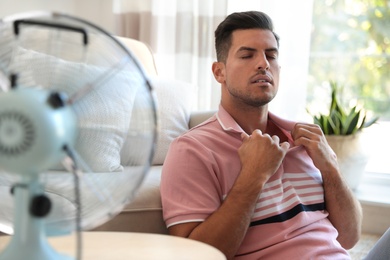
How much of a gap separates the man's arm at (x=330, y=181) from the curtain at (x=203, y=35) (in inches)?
54.1

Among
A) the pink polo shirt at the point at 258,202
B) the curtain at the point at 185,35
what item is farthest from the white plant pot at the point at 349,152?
the pink polo shirt at the point at 258,202

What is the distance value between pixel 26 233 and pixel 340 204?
944 mm

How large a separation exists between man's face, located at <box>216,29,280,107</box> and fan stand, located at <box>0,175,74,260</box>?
2.75ft

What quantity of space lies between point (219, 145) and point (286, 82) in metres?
1.57

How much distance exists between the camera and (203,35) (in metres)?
3.02

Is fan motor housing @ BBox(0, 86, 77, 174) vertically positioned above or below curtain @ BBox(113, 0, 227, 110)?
above

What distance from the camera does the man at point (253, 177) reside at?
4.27 feet

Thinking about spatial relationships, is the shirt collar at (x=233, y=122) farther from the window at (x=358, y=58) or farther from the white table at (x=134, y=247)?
the window at (x=358, y=58)

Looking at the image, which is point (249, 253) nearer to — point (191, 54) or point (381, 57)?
point (191, 54)

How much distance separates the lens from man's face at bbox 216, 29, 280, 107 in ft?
4.92

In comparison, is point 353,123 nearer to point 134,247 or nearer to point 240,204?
point 240,204

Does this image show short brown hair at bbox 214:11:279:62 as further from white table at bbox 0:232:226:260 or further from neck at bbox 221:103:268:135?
white table at bbox 0:232:226:260

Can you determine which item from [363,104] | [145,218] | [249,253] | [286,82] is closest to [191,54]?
[286,82]

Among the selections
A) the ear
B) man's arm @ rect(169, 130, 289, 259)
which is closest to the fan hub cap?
man's arm @ rect(169, 130, 289, 259)
